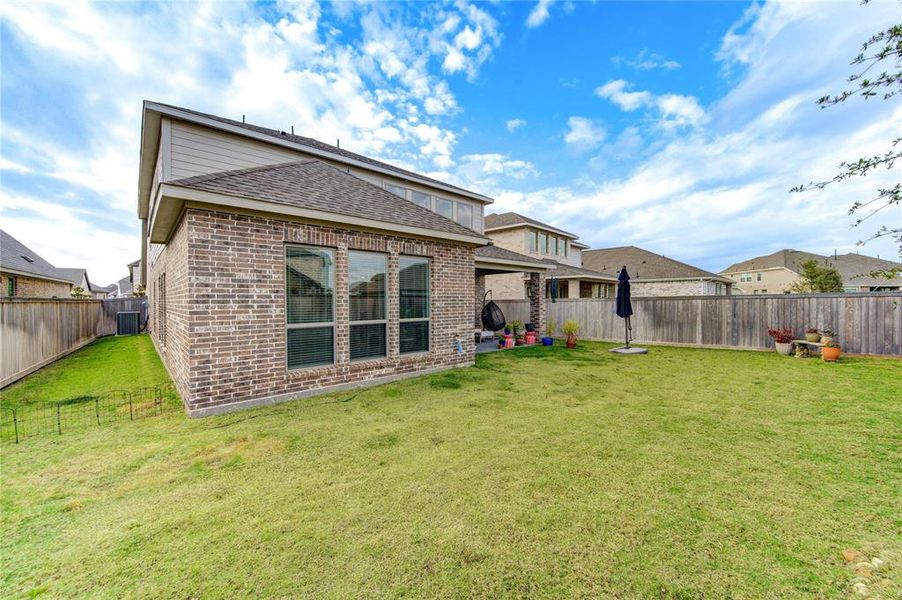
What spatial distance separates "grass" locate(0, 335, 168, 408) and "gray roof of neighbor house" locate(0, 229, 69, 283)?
31.3 ft

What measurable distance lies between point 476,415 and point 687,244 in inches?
1197

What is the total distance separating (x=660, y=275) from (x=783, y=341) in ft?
51.0

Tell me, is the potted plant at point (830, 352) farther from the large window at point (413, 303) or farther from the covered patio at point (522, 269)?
the large window at point (413, 303)

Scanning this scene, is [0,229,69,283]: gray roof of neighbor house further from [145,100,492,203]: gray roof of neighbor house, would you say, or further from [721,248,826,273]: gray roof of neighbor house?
[721,248,826,273]: gray roof of neighbor house

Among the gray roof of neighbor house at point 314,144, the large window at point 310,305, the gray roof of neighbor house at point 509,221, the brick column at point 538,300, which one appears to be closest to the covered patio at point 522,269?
the brick column at point 538,300

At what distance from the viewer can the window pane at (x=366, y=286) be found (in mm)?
6375

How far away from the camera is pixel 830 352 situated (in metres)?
8.66

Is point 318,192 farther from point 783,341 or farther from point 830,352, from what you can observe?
point 783,341

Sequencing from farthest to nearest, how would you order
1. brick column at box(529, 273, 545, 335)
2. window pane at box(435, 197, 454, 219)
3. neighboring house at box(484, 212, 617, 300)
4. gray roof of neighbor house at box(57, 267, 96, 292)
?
gray roof of neighbor house at box(57, 267, 96, 292)
neighboring house at box(484, 212, 617, 300)
brick column at box(529, 273, 545, 335)
window pane at box(435, 197, 454, 219)

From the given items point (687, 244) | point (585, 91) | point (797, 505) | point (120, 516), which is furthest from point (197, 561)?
point (687, 244)

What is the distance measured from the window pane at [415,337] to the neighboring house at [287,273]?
32 millimetres

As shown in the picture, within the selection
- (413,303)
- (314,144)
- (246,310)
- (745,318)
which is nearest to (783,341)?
(745,318)

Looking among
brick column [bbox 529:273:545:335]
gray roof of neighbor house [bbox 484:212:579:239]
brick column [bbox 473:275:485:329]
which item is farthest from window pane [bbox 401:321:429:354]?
gray roof of neighbor house [bbox 484:212:579:239]

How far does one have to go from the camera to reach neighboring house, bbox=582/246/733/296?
23484 mm
